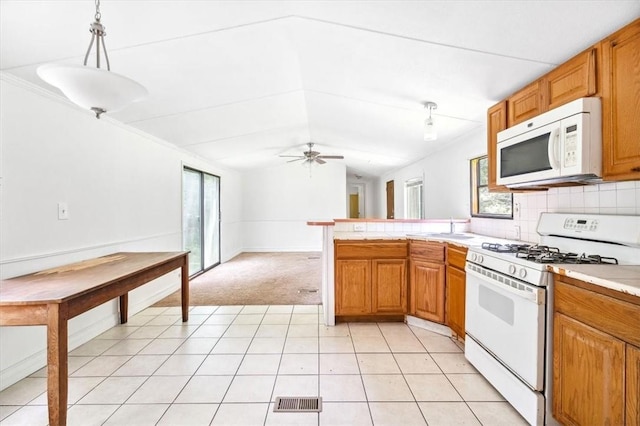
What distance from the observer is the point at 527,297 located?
1645mm

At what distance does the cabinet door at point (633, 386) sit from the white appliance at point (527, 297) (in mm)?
398

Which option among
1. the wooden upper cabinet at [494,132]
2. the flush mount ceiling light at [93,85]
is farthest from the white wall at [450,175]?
the flush mount ceiling light at [93,85]

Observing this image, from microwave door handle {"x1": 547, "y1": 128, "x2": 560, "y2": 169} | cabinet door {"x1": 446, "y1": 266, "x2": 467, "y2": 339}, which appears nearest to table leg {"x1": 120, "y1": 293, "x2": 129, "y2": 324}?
cabinet door {"x1": 446, "y1": 266, "x2": 467, "y2": 339}

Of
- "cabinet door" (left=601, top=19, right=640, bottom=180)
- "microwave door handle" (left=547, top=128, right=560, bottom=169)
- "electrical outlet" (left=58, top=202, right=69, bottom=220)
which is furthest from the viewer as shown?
"electrical outlet" (left=58, top=202, right=69, bottom=220)

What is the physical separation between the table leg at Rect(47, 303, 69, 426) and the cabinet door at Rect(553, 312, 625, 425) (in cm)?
255

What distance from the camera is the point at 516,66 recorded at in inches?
81.4

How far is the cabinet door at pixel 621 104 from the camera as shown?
1479 mm

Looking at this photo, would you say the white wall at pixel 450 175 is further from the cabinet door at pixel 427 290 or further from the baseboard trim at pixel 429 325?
the baseboard trim at pixel 429 325

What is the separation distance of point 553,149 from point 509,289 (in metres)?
0.91

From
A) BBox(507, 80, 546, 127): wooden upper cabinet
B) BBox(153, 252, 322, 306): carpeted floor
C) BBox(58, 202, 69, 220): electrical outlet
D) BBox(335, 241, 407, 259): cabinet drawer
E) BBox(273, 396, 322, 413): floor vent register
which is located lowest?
BBox(273, 396, 322, 413): floor vent register

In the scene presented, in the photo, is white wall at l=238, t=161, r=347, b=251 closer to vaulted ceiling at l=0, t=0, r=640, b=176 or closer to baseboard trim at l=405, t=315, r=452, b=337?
vaulted ceiling at l=0, t=0, r=640, b=176

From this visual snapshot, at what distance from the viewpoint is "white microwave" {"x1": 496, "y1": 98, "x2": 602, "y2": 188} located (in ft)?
5.45

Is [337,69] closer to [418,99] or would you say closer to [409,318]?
[418,99]

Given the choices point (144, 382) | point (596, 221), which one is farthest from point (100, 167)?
point (596, 221)
